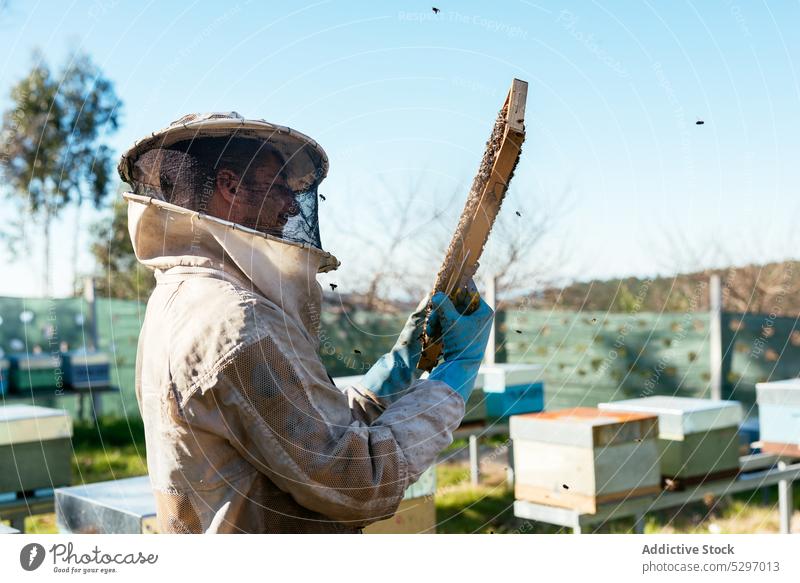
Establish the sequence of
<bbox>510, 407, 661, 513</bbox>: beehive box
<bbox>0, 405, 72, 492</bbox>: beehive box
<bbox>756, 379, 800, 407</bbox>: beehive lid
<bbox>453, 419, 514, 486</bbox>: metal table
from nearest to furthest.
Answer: <bbox>510, 407, 661, 513</bbox>: beehive box
<bbox>0, 405, 72, 492</bbox>: beehive box
<bbox>756, 379, 800, 407</bbox>: beehive lid
<bbox>453, 419, 514, 486</bbox>: metal table

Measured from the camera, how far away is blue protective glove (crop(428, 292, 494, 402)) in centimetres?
181

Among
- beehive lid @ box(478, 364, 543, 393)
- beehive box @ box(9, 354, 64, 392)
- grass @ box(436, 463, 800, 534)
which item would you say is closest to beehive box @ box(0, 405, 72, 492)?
grass @ box(436, 463, 800, 534)

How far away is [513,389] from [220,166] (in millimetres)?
3465

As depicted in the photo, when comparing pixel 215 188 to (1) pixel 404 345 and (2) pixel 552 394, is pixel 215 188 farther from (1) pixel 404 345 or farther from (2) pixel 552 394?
(2) pixel 552 394

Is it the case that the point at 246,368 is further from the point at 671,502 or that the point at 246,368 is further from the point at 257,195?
the point at 671,502

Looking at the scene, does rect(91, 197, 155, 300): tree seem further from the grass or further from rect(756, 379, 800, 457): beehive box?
rect(756, 379, 800, 457): beehive box

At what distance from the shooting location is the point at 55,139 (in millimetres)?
5754

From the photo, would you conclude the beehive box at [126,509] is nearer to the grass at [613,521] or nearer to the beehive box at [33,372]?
the grass at [613,521]

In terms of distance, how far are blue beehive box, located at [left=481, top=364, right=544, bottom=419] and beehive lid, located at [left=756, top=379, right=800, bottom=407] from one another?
4.67ft

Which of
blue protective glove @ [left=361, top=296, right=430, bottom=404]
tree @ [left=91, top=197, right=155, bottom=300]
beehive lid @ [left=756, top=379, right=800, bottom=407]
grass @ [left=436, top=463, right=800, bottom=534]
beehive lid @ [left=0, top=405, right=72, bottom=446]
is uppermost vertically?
tree @ [left=91, top=197, right=155, bottom=300]

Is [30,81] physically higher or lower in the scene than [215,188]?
higher

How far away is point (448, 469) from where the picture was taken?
606cm
